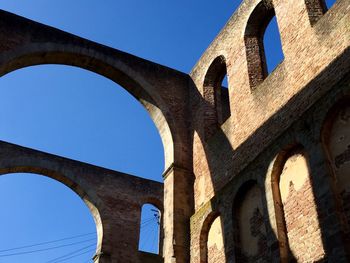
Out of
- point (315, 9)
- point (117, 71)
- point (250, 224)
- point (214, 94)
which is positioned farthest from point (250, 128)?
point (117, 71)

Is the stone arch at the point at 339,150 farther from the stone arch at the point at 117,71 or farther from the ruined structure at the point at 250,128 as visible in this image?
the stone arch at the point at 117,71

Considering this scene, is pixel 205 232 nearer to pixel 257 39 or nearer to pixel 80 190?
pixel 257 39

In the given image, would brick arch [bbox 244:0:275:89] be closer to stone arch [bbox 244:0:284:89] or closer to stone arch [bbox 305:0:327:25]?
stone arch [bbox 244:0:284:89]

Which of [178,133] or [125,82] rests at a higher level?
[125,82]

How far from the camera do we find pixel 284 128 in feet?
23.7

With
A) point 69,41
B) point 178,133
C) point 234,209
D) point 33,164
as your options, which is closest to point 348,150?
point 234,209

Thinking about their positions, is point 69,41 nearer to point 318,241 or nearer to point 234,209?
point 234,209

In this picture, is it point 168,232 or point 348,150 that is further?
point 168,232

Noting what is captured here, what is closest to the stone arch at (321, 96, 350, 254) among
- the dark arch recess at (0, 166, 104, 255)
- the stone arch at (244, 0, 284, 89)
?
the stone arch at (244, 0, 284, 89)

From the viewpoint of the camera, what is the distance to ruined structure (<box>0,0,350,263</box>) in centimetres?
619

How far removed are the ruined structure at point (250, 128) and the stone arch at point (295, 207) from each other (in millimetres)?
16

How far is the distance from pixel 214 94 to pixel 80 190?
721cm

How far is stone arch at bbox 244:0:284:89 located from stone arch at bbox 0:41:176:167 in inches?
95.9

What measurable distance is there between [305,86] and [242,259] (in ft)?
9.99
